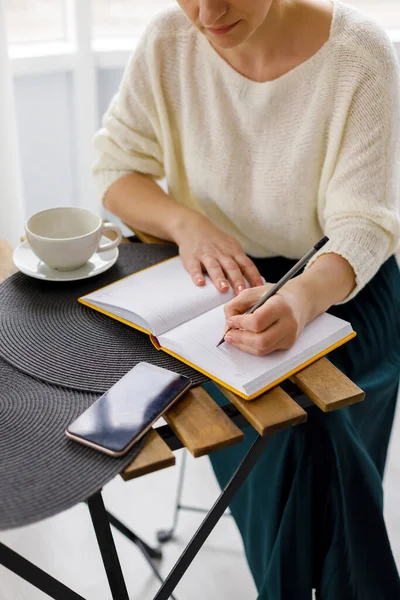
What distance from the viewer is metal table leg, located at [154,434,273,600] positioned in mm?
887

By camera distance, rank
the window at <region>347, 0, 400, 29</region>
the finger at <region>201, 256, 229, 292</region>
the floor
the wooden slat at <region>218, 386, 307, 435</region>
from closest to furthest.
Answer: the wooden slat at <region>218, 386, 307, 435</region> < the finger at <region>201, 256, 229, 292</region> < the floor < the window at <region>347, 0, 400, 29</region>

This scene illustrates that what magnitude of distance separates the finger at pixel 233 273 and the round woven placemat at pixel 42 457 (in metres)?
0.33

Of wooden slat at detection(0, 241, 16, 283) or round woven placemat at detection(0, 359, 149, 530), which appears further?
wooden slat at detection(0, 241, 16, 283)

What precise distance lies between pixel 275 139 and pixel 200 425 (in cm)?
65

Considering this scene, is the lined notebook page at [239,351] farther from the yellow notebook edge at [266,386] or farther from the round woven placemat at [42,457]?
the round woven placemat at [42,457]

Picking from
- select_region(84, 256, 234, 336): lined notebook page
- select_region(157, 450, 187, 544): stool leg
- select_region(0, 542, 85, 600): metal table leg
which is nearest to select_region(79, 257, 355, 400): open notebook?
select_region(84, 256, 234, 336): lined notebook page

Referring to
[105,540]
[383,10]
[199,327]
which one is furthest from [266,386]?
[383,10]

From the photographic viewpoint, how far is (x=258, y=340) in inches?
35.5

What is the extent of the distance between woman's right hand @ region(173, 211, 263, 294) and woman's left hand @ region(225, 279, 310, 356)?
126 millimetres

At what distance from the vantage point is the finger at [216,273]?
1.08 m

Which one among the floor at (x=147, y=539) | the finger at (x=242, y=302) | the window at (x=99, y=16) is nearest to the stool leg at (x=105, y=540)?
the finger at (x=242, y=302)

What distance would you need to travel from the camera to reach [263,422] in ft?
2.68

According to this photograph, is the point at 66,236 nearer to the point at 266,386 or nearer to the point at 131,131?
the point at 131,131

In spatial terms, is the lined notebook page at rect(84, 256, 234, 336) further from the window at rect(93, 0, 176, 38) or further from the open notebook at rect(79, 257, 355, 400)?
the window at rect(93, 0, 176, 38)
